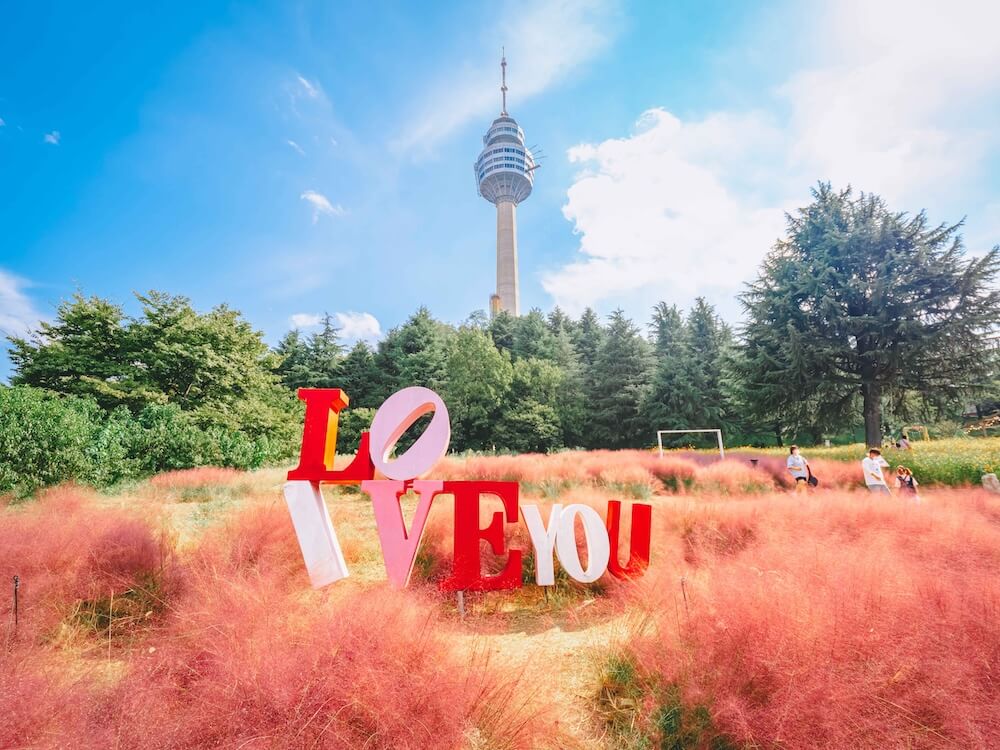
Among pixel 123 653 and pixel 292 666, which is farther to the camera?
pixel 123 653

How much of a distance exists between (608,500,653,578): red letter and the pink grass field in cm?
28

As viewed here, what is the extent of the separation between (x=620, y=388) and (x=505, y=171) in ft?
195

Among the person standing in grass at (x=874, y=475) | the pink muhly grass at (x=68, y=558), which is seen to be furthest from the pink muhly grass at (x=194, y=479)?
the person standing in grass at (x=874, y=475)

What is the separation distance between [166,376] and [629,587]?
65.5 feet

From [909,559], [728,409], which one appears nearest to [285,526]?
[909,559]

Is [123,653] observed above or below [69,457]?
below

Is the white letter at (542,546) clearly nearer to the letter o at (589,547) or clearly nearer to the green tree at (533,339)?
the letter o at (589,547)

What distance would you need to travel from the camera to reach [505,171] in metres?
75.3

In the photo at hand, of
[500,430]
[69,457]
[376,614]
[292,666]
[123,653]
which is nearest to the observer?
[292,666]

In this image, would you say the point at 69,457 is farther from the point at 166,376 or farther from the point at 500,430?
the point at 500,430

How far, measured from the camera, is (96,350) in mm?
17031

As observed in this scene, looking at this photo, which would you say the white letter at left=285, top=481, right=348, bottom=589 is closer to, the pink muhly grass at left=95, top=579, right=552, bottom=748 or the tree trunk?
the pink muhly grass at left=95, top=579, right=552, bottom=748

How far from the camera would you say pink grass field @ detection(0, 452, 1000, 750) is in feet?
7.37

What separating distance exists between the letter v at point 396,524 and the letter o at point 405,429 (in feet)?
0.52
